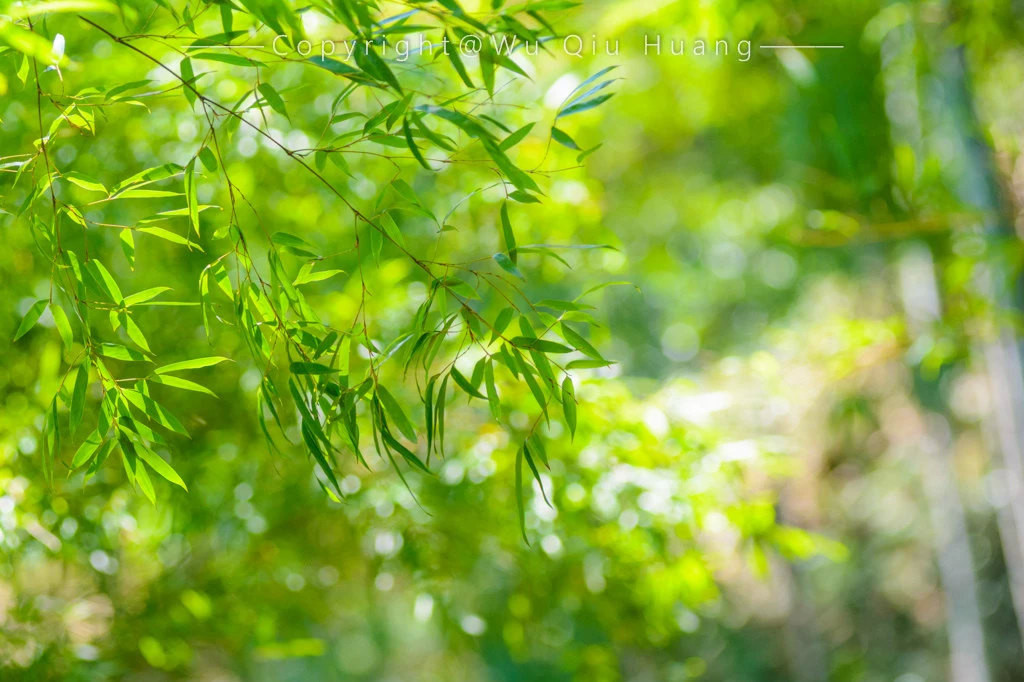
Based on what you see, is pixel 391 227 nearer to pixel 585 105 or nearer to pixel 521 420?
pixel 585 105

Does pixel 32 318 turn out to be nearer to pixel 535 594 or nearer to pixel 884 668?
pixel 535 594

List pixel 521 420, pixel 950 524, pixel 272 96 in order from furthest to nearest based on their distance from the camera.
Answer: pixel 950 524
pixel 521 420
pixel 272 96

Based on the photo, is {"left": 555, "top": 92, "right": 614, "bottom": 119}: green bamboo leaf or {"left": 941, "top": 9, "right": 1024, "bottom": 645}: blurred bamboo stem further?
{"left": 941, "top": 9, "right": 1024, "bottom": 645}: blurred bamboo stem

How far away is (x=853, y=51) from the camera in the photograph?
1.92 meters

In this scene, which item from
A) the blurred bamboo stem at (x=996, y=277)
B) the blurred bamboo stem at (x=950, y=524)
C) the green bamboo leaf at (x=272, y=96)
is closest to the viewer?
the green bamboo leaf at (x=272, y=96)

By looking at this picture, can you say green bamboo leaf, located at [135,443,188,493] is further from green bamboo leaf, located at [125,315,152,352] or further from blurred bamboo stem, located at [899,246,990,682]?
blurred bamboo stem, located at [899,246,990,682]

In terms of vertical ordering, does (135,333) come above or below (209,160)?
below

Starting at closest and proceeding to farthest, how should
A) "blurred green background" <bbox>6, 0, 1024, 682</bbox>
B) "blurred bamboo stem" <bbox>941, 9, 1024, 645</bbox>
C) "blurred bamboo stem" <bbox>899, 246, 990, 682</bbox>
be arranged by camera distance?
"blurred green background" <bbox>6, 0, 1024, 682</bbox>
"blurred bamboo stem" <bbox>941, 9, 1024, 645</bbox>
"blurred bamboo stem" <bbox>899, 246, 990, 682</bbox>

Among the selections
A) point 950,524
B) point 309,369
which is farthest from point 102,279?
point 950,524

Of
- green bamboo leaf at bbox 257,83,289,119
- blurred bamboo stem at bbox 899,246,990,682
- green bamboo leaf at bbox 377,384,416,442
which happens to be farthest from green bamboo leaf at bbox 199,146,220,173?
blurred bamboo stem at bbox 899,246,990,682

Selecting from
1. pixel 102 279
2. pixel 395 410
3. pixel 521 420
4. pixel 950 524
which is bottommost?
pixel 950 524

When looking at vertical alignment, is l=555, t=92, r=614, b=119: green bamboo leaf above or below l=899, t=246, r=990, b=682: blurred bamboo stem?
above

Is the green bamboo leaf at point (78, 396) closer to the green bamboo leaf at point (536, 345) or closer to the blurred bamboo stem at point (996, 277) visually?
the green bamboo leaf at point (536, 345)

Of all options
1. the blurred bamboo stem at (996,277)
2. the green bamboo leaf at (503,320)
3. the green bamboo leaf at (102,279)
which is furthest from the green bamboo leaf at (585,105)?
the blurred bamboo stem at (996,277)
